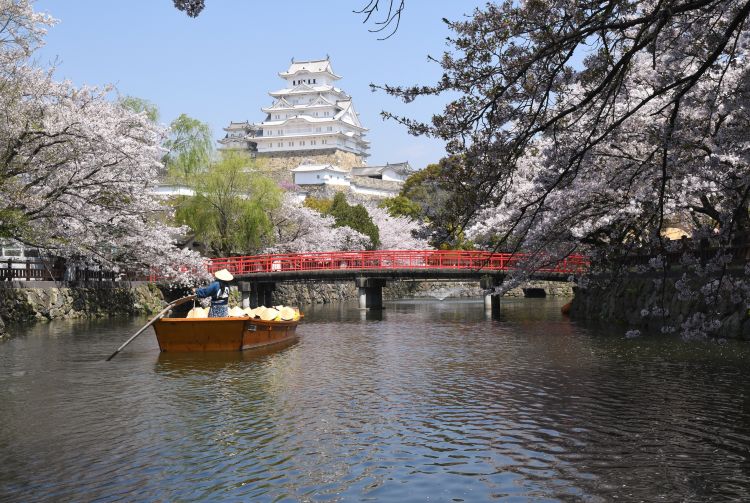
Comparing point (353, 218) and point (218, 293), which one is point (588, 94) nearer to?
point (218, 293)

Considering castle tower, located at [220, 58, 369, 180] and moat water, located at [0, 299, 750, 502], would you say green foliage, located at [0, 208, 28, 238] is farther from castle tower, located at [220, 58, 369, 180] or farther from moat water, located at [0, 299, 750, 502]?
castle tower, located at [220, 58, 369, 180]

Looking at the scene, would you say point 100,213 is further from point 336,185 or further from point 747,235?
point 336,185

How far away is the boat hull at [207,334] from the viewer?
2016 centimetres

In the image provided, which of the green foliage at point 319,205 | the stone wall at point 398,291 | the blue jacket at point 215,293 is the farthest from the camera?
the green foliage at point 319,205

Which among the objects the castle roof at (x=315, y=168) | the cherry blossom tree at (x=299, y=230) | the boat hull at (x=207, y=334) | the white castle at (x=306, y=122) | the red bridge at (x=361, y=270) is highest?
the white castle at (x=306, y=122)

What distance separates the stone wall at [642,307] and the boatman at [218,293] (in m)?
9.71

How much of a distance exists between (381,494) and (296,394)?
6278mm

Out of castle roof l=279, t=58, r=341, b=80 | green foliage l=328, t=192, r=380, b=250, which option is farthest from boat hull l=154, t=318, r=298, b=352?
castle roof l=279, t=58, r=341, b=80

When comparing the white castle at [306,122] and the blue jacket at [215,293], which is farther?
the white castle at [306,122]

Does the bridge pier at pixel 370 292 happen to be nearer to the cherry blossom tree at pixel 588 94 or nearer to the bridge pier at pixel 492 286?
the bridge pier at pixel 492 286

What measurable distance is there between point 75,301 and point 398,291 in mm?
36704

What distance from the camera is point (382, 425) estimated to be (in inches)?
450

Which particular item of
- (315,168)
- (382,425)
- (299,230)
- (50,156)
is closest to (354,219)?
(299,230)

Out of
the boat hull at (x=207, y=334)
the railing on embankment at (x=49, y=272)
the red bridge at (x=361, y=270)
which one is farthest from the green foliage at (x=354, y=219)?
the boat hull at (x=207, y=334)
